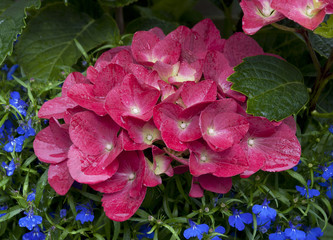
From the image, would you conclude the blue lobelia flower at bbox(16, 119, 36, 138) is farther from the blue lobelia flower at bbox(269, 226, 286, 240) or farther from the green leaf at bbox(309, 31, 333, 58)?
the green leaf at bbox(309, 31, 333, 58)

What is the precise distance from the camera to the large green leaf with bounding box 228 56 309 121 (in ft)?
2.48

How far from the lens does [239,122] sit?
Result: 71 cm

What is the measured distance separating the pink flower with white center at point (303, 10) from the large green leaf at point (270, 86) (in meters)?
0.14

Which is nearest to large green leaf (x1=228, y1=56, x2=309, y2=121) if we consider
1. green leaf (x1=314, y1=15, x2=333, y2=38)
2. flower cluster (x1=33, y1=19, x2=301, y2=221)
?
flower cluster (x1=33, y1=19, x2=301, y2=221)

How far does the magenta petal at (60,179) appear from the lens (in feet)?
2.34

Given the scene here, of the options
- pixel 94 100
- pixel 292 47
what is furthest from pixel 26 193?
pixel 292 47

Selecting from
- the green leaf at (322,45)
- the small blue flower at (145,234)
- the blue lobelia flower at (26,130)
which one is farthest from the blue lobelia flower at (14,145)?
the green leaf at (322,45)

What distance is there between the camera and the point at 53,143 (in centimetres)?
76

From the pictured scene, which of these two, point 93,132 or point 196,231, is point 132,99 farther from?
point 196,231

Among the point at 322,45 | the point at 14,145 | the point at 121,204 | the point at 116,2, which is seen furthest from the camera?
the point at 116,2

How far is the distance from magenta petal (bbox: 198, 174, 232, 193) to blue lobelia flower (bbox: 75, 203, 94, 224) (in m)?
0.20

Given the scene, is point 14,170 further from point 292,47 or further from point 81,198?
point 292,47

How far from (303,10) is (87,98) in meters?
0.41

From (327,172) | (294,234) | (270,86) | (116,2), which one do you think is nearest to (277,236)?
(294,234)
